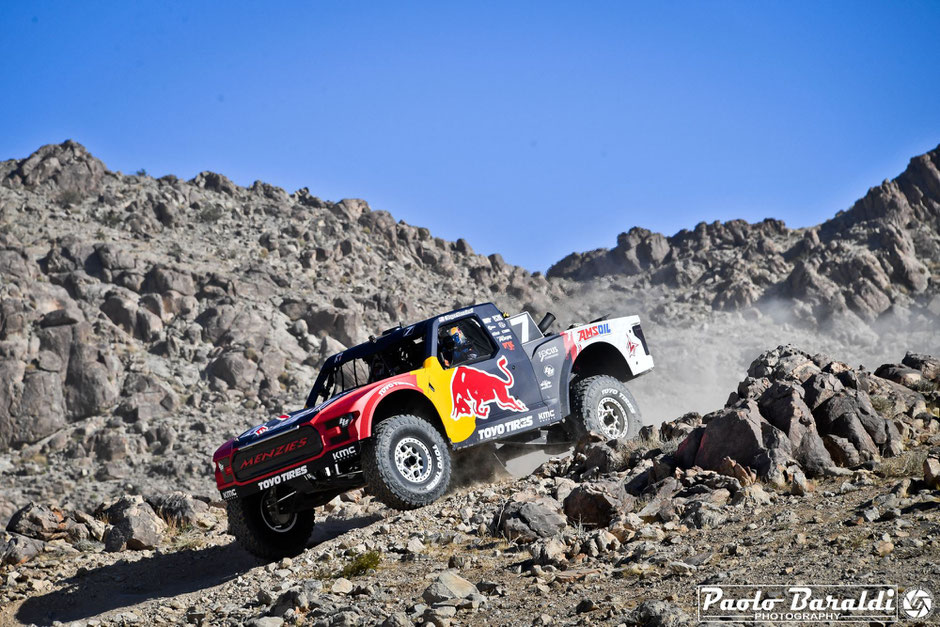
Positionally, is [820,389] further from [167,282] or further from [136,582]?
[167,282]

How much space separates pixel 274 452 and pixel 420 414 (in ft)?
5.43

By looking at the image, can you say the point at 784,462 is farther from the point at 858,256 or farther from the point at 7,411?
the point at 858,256

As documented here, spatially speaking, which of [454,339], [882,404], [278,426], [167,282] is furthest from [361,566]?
[167,282]

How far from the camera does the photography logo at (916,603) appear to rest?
4.10m

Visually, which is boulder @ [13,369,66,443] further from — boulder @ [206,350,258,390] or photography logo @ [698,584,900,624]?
photography logo @ [698,584,900,624]

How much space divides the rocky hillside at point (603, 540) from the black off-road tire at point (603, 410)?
0.52m

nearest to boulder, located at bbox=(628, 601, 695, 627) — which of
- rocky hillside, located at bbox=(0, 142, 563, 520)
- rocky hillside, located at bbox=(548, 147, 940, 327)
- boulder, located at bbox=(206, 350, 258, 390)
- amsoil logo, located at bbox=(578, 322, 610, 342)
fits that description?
amsoil logo, located at bbox=(578, 322, 610, 342)

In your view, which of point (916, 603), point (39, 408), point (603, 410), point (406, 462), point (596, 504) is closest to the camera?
point (916, 603)

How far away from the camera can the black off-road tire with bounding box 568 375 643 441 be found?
35.8 feet

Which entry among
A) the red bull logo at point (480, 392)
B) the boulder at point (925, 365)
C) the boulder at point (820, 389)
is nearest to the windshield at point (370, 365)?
the red bull logo at point (480, 392)

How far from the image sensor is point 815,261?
54125 mm

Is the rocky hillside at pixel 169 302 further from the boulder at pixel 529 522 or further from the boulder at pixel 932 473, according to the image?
the boulder at pixel 932 473

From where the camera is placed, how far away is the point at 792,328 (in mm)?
49219

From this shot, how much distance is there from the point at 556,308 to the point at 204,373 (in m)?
28.5
